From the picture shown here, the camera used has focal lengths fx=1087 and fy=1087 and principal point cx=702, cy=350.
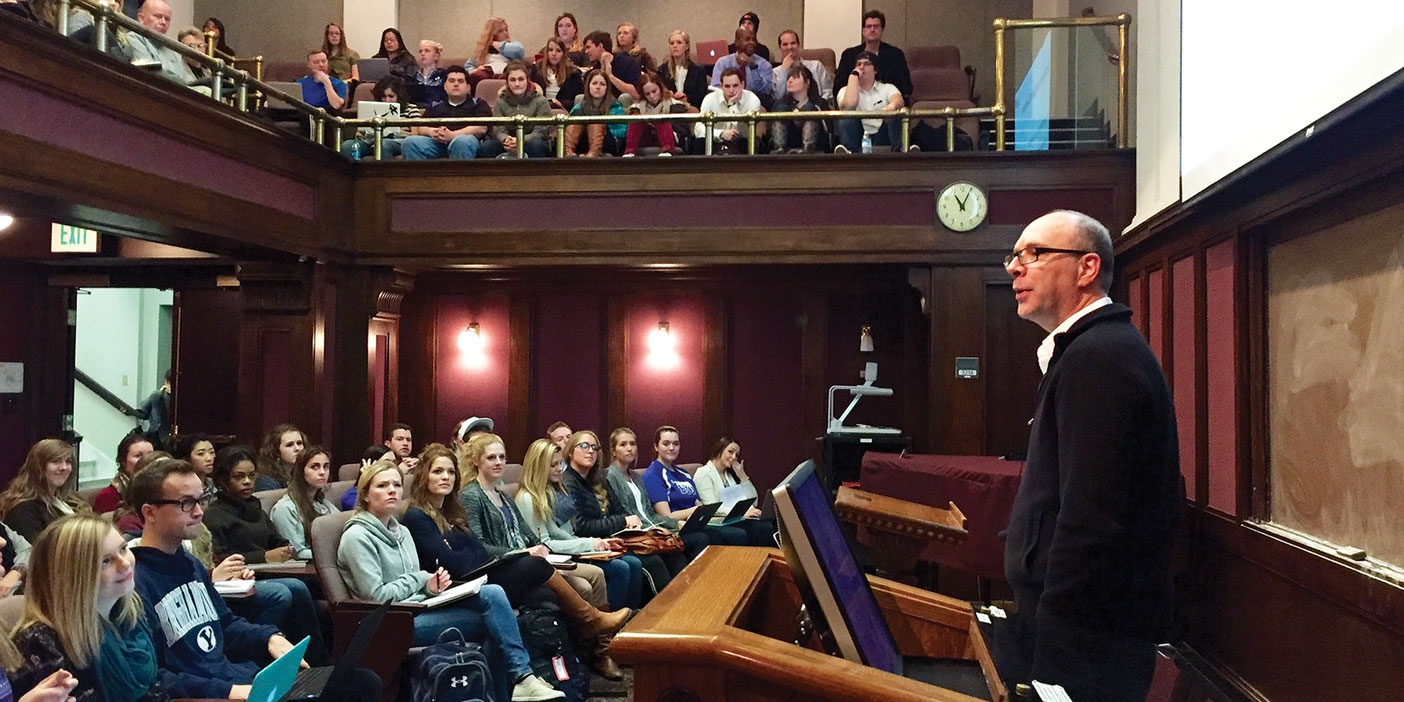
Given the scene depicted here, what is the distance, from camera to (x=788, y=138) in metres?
7.27

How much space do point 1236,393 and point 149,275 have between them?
8.00 metres

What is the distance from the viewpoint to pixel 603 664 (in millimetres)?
4707

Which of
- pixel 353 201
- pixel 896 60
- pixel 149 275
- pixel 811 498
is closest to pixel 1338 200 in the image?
pixel 811 498

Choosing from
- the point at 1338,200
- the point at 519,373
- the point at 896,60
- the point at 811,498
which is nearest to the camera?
the point at 811,498

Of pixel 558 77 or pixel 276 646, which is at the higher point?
pixel 558 77

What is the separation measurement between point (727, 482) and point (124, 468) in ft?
11.5

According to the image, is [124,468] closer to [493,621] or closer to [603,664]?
[493,621]

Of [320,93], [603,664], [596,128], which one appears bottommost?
[603,664]

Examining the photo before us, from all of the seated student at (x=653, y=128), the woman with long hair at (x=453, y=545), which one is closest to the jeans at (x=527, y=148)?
the seated student at (x=653, y=128)

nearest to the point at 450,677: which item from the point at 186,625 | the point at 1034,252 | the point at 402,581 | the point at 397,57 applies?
the point at 402,581

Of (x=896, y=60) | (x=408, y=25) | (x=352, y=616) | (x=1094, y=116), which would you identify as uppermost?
(x=408, y=25)

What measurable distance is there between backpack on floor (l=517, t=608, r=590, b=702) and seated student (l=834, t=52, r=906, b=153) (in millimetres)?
3947

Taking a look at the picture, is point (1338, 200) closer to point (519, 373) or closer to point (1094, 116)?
point (1094, 116)

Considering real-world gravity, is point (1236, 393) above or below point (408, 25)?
below
